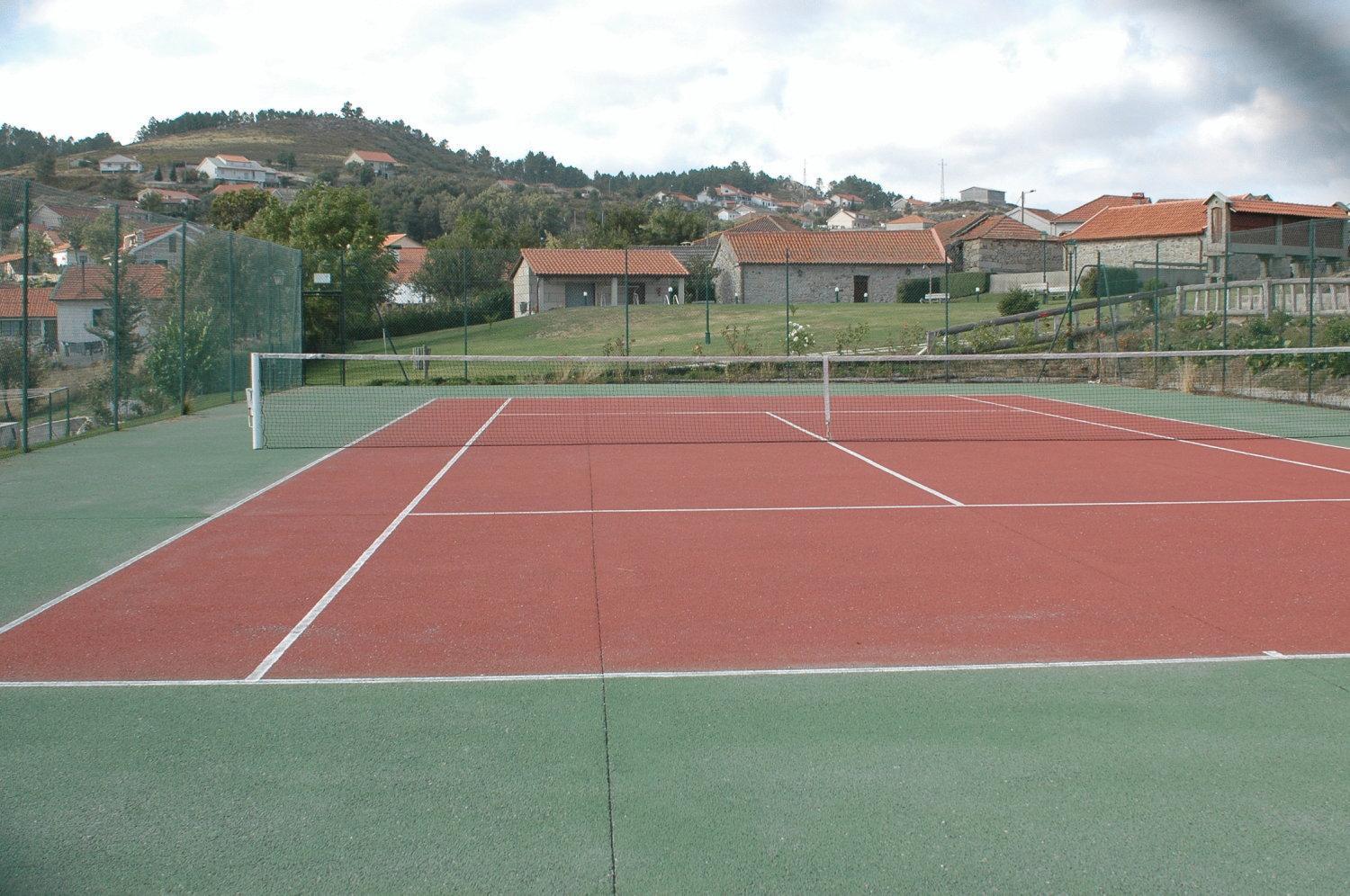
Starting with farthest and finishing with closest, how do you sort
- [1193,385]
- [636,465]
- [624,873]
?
[1193,385]
[636,465]
[624,873]

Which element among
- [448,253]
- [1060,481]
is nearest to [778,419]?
[1060,481]

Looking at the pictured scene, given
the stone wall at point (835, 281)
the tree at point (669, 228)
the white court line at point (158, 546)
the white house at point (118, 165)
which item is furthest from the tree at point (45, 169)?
the white court line at point (158, 546)

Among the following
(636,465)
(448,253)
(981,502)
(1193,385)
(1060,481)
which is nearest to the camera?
(981,502)

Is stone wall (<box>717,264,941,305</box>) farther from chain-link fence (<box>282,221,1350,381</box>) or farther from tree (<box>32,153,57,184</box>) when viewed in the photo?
tree (<box>32,153,57,184</box>)

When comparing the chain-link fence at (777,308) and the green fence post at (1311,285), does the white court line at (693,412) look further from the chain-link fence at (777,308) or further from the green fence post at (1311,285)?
the chain-link fence at (777,308)

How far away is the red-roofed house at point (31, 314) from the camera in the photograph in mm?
13961

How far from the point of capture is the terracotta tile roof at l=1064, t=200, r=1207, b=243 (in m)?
57.5

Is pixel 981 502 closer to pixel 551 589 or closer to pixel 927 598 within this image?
pixel 927 598

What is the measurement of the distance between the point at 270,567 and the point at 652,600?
2958 millimetres

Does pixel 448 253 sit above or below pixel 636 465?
above

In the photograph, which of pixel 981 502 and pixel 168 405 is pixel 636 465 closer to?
pixel 981 502

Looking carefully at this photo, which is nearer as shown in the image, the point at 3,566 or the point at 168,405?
the point at 3,566

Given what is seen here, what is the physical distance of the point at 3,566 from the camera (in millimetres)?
8453

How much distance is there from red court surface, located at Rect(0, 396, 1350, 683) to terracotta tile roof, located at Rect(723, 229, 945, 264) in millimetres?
48307
